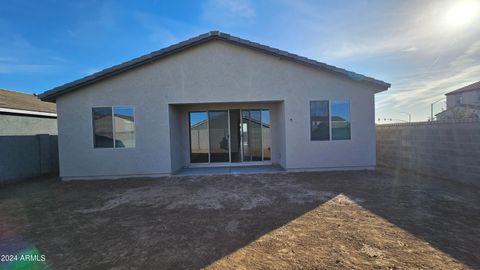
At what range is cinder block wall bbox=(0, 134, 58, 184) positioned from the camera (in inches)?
341

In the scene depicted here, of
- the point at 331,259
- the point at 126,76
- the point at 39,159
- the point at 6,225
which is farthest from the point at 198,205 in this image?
the point at 39,159

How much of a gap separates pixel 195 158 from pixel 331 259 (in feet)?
26.8

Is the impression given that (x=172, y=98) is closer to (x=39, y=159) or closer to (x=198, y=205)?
(x=198, y=205)

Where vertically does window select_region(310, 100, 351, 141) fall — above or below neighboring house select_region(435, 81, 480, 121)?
below

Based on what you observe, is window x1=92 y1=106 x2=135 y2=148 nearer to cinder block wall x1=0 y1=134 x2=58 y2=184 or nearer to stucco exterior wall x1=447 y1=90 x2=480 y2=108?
cinder block wall x1=0 y1=134 x2=58 y2=184

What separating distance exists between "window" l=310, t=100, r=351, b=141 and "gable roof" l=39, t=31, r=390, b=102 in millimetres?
1250

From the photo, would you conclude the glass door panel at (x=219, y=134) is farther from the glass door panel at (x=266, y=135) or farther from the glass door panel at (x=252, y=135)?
the glass door panel at (x=266, y=135)

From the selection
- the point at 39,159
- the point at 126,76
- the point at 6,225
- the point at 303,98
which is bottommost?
the point at 6,225

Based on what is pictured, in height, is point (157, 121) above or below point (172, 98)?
below

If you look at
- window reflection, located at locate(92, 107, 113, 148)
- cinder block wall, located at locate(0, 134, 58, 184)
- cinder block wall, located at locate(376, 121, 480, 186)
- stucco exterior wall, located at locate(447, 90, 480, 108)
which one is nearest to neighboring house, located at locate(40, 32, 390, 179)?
window reflection, located at locate(92, 107, 113, 148)

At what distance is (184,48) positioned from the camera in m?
8.44

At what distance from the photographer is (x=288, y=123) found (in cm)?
862

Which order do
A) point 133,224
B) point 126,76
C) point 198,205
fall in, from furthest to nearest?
point 126,76, point 198,205, point 133,224

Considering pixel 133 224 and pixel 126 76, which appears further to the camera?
pixel 126 76
